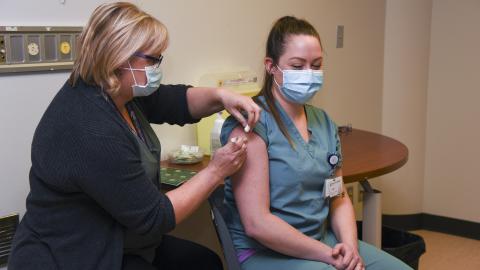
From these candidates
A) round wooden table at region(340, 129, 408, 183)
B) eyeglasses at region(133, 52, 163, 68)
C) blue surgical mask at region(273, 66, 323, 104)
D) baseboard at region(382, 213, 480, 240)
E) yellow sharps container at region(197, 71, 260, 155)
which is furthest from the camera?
baseboard at region(382, 213, 480, 240)

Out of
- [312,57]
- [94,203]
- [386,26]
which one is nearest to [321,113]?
[312,57]

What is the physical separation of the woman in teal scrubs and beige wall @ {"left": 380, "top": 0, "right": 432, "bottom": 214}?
6.23 ft

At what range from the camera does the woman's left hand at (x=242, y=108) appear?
154 cm

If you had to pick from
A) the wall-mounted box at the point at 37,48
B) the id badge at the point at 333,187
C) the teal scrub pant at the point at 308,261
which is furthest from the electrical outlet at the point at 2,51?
the id badge at the point at 333,187

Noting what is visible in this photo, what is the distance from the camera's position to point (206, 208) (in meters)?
2.44

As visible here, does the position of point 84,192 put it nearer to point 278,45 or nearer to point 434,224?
point 278,45

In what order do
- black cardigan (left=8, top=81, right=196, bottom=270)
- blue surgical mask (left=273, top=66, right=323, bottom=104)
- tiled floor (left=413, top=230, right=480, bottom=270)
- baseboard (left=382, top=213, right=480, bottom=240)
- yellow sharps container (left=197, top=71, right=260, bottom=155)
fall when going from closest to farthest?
black cardigan (left=8, top=81, right=196, bottom=270)
blue surgical mask (left=273, top=66, right=323, bottom=104)
yellow sharps container (left=197, top=71, right=260, bottom=155)
tiled floor (left=413, top=230, right=480, bottom=270)
baseboard (left=382, top=213, right=480, bottom=240)

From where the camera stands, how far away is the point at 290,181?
1.61 metres

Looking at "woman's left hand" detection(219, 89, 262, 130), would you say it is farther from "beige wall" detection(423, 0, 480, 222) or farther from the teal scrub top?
"beige wall" detection(423, 0, 480, 222)

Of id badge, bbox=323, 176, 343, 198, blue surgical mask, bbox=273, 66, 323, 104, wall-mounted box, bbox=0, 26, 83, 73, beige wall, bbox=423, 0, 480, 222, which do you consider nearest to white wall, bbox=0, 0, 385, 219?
wall-mounted box, bbox=0, 26, 83, 73

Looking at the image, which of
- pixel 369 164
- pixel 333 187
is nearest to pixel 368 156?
pixel 369 164

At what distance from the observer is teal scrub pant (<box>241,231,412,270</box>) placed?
1562 mm

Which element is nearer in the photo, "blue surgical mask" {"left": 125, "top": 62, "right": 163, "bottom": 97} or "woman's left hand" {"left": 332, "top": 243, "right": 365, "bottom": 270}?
"blue surgical mask" {"left": 125, "top": 62, "right": 163, "bottom": 97}

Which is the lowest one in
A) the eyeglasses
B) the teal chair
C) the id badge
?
the teal chair
